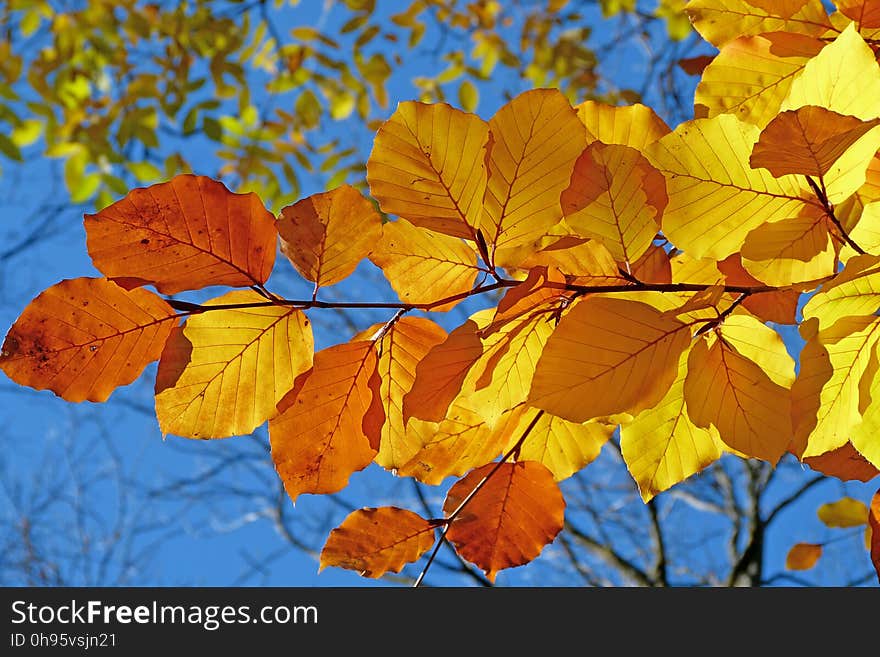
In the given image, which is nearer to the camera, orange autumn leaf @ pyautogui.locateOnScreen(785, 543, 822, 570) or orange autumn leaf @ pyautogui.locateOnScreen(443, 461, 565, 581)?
orange autumn leaf @ pyautogui.locateOnScreen(443, 461, 565, 581)

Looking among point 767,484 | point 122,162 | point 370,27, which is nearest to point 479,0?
point 370,27

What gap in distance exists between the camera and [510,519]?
0.45 meters

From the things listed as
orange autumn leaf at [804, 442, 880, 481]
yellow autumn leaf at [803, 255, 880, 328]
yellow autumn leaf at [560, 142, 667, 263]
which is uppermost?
yellow autumn leaf at [560, 142, 667, 263]

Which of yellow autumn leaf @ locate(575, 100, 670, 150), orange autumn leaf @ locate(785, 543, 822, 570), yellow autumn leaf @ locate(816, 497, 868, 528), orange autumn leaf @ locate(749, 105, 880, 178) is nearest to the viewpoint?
orange autumn leaf @ locate(749, 105, 880, 178)

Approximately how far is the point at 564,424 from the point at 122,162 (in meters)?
1.82

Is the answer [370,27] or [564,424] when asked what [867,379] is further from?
[370,27]

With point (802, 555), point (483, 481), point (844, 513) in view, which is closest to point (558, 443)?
point (483, 481)

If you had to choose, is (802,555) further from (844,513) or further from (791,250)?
(791,250)

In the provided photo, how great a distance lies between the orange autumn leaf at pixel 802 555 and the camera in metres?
0.85

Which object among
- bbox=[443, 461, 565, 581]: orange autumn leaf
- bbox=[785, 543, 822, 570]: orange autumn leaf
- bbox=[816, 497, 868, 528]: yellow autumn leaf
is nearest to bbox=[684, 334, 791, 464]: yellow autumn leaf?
bbox=[443, 461, 565, 581]: orange autumn leaf

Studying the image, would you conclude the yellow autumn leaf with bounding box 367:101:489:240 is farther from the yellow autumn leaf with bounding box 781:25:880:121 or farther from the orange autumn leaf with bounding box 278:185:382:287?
the yellow autumn leaf with bounding box 781:25:880:121

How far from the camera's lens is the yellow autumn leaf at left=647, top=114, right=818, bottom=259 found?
0.34 metres

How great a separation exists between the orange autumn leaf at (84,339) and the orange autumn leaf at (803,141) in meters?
0.29

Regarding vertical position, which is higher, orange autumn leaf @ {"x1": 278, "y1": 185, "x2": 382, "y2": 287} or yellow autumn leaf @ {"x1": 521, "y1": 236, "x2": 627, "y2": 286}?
orange autumn leaf @ {"x1": 278, "y1": 185, "x2": 382, "y2": 287}
